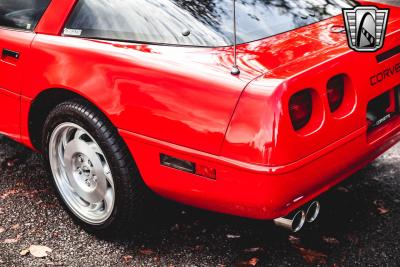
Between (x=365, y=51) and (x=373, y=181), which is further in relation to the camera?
(x=373, y=181)

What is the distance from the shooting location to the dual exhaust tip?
275cm

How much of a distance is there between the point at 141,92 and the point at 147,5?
57 cm

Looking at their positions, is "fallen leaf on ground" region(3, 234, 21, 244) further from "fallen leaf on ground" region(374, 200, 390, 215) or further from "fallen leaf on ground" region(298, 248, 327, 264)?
"fallen leaf on ground" region(374, 200, 390, 215)

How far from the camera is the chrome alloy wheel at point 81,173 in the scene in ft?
10.5

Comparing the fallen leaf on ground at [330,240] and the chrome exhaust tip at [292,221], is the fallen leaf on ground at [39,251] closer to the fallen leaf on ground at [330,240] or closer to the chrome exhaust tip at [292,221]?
the chrome exhaust tip at [292,221]

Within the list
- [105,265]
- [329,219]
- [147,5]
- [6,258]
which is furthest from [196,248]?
[147,5]

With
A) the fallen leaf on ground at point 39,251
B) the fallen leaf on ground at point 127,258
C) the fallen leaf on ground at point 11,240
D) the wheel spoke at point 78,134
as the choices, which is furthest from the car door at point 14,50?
the fallen leaf on ground at point 127,258

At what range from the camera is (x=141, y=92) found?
2.80 meters

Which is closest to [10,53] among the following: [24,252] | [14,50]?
[14,50]

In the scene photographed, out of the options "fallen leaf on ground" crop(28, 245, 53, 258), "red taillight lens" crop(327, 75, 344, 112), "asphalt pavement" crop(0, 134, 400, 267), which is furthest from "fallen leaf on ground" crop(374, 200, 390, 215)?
"fallen leaf on ground" crop(28, 245, 53, 258)

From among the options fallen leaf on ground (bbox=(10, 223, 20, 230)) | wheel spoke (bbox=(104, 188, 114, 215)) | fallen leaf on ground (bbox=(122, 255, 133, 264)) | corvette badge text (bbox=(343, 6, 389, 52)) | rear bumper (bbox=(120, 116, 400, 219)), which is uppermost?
corvette badge text (bbox=(343, 6, 389, 52))

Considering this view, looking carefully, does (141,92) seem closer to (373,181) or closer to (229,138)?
(229,138)

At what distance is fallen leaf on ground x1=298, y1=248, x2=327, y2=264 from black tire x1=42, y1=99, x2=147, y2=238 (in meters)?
0.89

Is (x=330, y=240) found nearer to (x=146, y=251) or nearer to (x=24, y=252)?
(x=146, y=251)
